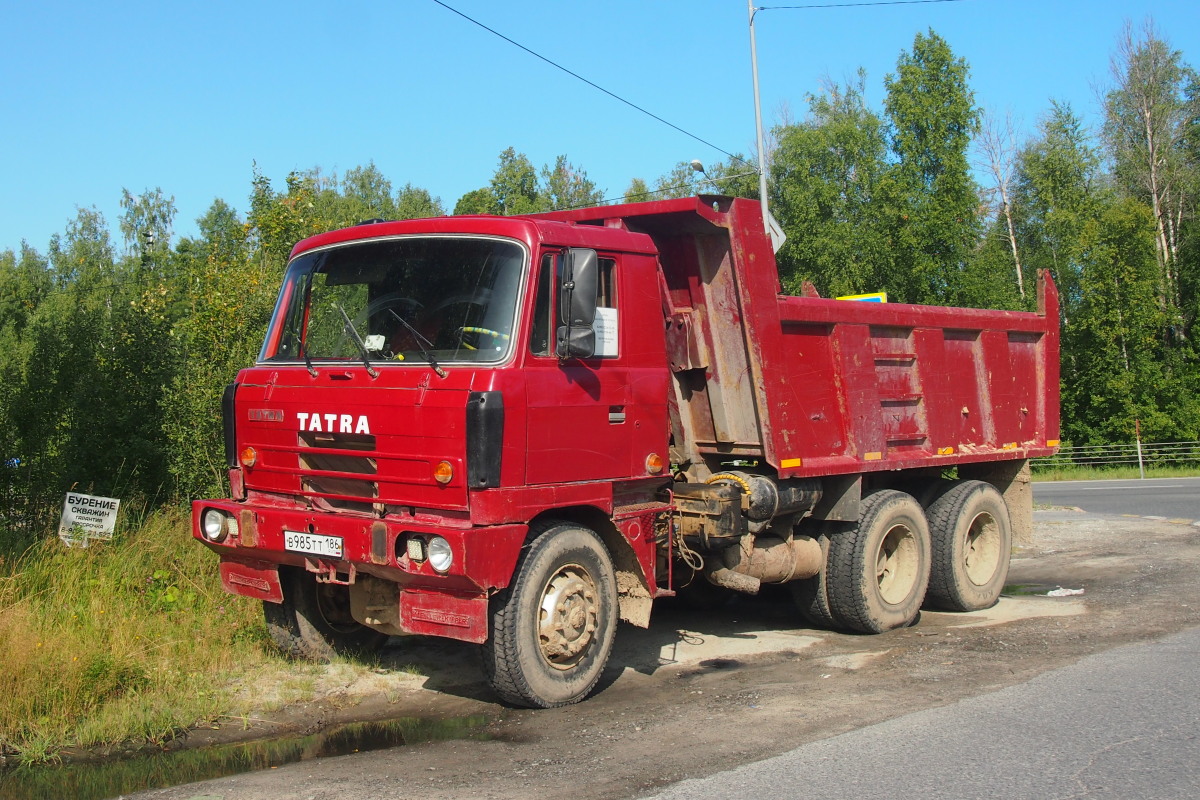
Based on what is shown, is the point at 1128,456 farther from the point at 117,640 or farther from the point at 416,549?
the point at 117,640

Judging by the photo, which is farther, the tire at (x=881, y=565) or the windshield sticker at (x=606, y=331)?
the tire at (x=881, y=565)

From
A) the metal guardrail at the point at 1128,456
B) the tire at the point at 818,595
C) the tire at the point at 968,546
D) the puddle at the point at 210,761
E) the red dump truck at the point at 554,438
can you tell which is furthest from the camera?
the metal guardrail at the point at 1128,456

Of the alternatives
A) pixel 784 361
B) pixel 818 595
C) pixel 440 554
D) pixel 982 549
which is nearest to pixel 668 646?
pixel 818 595

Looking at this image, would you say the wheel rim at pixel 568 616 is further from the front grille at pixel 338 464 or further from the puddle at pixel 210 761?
the front grille at pixel 338 464

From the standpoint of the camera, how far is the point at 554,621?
232 inches

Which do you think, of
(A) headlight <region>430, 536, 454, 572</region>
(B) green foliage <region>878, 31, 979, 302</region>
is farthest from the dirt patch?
(B) green foliage <region>878, 31, 979, 302</region>

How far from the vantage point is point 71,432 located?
9734 mm

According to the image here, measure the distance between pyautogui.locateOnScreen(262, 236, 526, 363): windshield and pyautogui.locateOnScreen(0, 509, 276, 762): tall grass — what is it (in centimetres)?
189

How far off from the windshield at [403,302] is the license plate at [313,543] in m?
1.03

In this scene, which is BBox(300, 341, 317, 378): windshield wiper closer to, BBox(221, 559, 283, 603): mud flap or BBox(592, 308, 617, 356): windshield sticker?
BBox(221, 559, 283, 603): mud flap

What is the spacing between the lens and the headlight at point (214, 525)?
6.33 metres

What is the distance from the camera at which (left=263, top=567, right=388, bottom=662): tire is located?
6766 mm

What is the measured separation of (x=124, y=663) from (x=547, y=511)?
100 inches

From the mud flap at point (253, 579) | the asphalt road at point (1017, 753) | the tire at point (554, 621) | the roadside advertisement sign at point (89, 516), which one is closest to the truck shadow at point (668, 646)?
the tire at point (554, 621)
